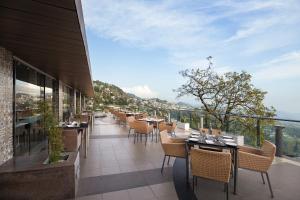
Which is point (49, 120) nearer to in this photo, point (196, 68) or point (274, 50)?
point (196, 68)

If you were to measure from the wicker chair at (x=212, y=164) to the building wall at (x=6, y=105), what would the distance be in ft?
11.3

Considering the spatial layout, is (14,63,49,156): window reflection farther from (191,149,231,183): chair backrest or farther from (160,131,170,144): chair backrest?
(191,149,231,183): chair backrest

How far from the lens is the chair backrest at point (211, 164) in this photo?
2752 mm

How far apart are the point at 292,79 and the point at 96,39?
1228 centimetres

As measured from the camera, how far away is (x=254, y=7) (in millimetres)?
8117

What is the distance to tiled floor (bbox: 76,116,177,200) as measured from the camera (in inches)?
119

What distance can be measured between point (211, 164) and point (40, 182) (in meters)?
2.39

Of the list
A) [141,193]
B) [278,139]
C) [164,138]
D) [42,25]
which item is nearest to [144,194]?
[141,193]

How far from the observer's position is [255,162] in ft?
10.2

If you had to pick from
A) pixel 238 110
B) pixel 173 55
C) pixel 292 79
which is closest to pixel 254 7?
pixel 238 110

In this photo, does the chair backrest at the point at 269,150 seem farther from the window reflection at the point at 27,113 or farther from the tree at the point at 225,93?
the window reflection at the point at 27,113

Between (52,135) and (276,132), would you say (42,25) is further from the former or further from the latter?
(276,132)

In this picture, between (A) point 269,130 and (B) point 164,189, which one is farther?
(A) point 269,130

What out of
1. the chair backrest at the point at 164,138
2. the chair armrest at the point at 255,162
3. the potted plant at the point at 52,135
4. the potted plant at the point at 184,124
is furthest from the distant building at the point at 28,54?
the potted plant at the point at 184,124
